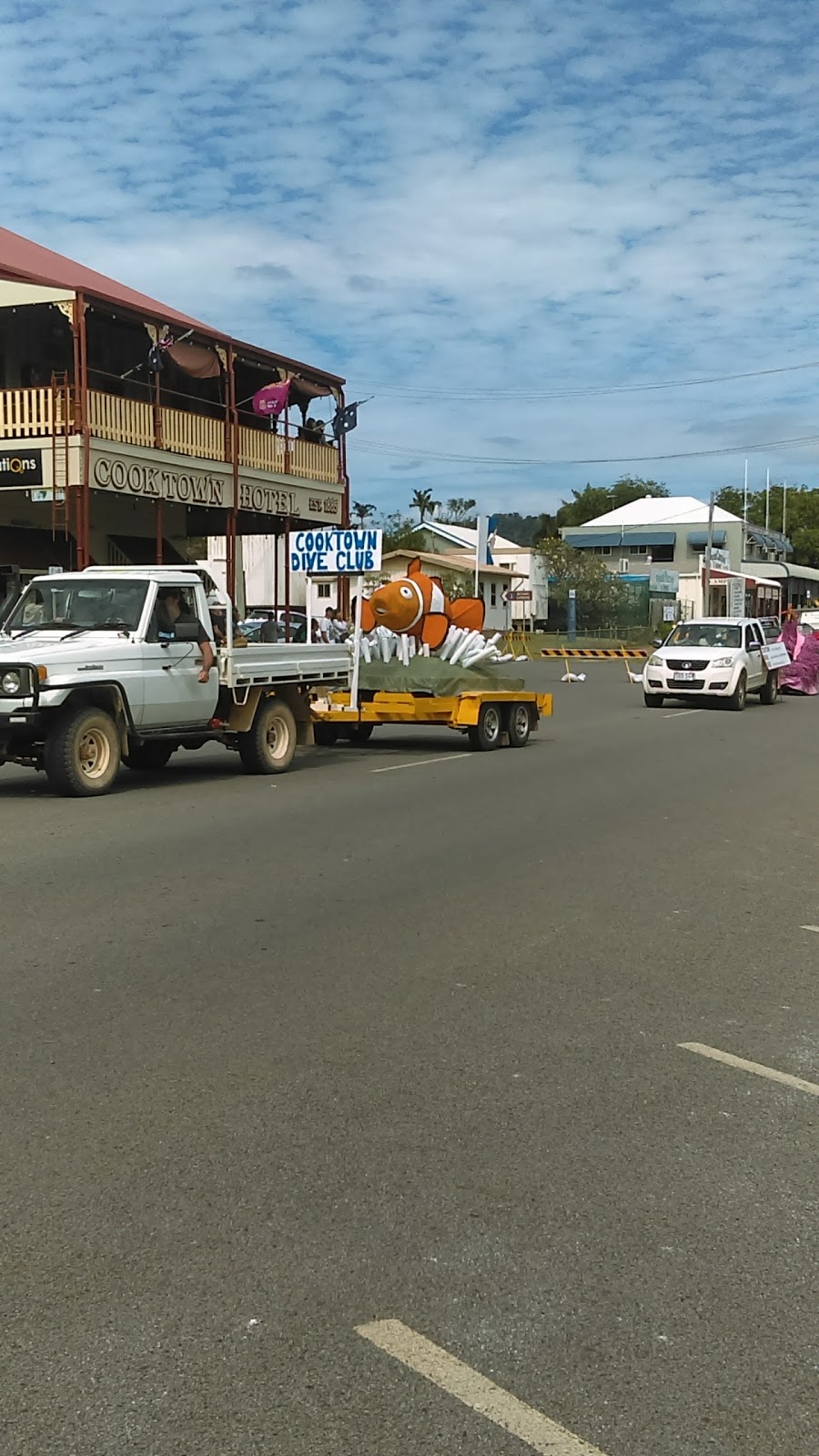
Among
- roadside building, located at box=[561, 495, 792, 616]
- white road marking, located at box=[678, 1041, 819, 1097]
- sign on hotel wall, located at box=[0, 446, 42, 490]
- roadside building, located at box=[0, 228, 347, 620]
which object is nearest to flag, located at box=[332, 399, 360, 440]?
roadside building, located at box=[0, 228, 347, 620]

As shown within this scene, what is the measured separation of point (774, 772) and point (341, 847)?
702 cm

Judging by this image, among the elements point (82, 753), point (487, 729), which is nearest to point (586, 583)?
point (487, 729)

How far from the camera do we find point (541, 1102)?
4.70 meters

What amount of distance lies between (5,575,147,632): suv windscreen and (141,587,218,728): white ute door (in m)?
0.25

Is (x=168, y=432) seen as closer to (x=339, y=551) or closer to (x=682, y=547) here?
(x=339, y=551)

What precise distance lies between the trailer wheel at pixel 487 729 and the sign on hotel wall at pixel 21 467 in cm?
999

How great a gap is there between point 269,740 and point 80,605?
2569mm

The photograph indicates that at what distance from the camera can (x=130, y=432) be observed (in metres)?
23.7

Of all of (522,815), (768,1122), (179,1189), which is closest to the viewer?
(179,1189)

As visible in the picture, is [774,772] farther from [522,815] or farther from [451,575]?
[451,575]

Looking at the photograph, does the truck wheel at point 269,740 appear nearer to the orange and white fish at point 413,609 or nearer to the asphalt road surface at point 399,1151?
the orange and white fish at point 413,609

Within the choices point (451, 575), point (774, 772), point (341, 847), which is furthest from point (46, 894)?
point (451, 575)

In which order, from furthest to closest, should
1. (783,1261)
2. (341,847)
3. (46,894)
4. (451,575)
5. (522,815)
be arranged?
(451,575)
(522,815)
(341,847)
(46,894)
(783,1261)

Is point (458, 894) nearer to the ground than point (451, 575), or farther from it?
nearer to the ground
